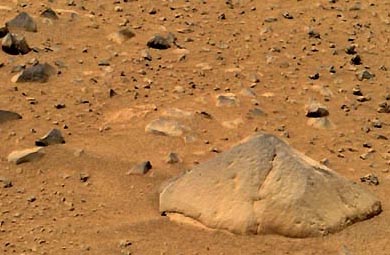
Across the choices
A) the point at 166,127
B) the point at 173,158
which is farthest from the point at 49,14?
the point at 173,158

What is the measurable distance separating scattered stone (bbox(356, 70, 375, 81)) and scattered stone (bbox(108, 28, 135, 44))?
1869mm

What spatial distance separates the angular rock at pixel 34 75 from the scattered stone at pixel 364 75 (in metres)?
2.32

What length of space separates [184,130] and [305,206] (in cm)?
119

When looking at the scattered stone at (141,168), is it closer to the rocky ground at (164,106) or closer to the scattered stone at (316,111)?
the rocky ground at (164,106)

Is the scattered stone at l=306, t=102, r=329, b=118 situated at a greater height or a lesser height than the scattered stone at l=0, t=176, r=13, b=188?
lesser

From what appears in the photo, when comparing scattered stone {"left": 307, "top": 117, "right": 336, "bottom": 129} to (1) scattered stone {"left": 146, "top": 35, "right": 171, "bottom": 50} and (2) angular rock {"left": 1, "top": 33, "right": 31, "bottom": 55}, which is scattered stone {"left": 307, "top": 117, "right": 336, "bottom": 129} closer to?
(1) scattered stone {"left": 146, "top": 35, "right": 171, "bottom": 50}

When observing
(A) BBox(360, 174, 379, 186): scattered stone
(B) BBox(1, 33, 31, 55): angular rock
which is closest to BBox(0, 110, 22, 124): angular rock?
(B) BBox(1, 33, 31, 55): angular rock

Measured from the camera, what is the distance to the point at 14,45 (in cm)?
496

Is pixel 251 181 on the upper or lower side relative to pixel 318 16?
upper

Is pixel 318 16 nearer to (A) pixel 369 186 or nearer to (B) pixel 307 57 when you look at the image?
(B) pixel 307 57

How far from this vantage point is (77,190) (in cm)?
337

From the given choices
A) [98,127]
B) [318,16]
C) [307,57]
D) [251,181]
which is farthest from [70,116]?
[318,16]

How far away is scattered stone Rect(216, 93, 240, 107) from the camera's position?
4.42 metres

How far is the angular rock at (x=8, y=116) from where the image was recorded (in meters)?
4.00
